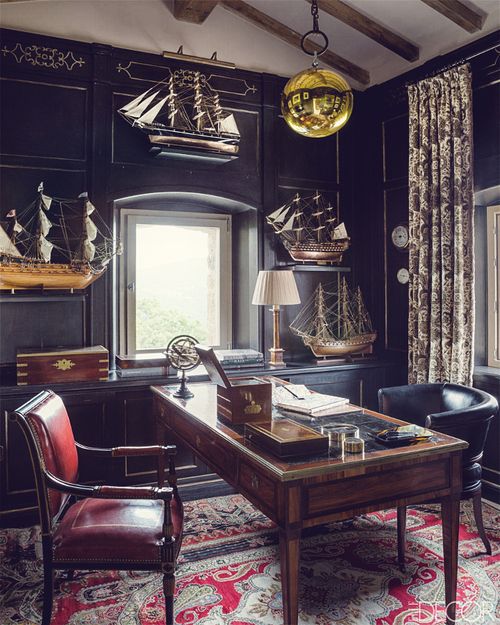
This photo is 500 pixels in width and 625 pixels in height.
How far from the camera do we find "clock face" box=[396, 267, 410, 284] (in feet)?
15.2

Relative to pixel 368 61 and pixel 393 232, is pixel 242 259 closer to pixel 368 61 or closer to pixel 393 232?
pixel 393 232

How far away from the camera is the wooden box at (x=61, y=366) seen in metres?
3.57

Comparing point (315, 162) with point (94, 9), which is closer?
point (94, 9)

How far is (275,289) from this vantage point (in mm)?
4125

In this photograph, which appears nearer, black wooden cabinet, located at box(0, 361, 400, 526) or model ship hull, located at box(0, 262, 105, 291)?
black wooden cabinet, located at box(0, 361, 400, 526)

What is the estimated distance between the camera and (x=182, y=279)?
15.9 feet

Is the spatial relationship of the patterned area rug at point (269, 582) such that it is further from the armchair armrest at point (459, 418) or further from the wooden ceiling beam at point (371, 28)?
the wooden ceiling beam at point (371, 28)

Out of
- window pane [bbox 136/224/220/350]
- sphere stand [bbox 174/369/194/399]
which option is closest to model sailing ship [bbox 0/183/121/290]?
window pane [bbox 136/224/220/350]

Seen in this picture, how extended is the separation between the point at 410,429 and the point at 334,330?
8.37 feet

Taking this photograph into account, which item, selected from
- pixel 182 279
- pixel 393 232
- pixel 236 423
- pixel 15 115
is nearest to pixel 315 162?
pixel 393 232

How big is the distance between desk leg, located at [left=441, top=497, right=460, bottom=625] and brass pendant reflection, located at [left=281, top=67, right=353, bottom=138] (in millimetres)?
1768

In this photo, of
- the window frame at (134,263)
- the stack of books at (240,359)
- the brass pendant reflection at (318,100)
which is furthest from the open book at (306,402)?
the window frame at (134,263)

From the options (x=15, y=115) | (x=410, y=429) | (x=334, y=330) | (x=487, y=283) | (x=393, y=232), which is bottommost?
(x=410, y=429)

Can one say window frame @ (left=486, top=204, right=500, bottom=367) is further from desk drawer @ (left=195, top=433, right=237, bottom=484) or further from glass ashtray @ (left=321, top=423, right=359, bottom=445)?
desk drawer @ (left=195, top=433, right=237, bottom=484)
